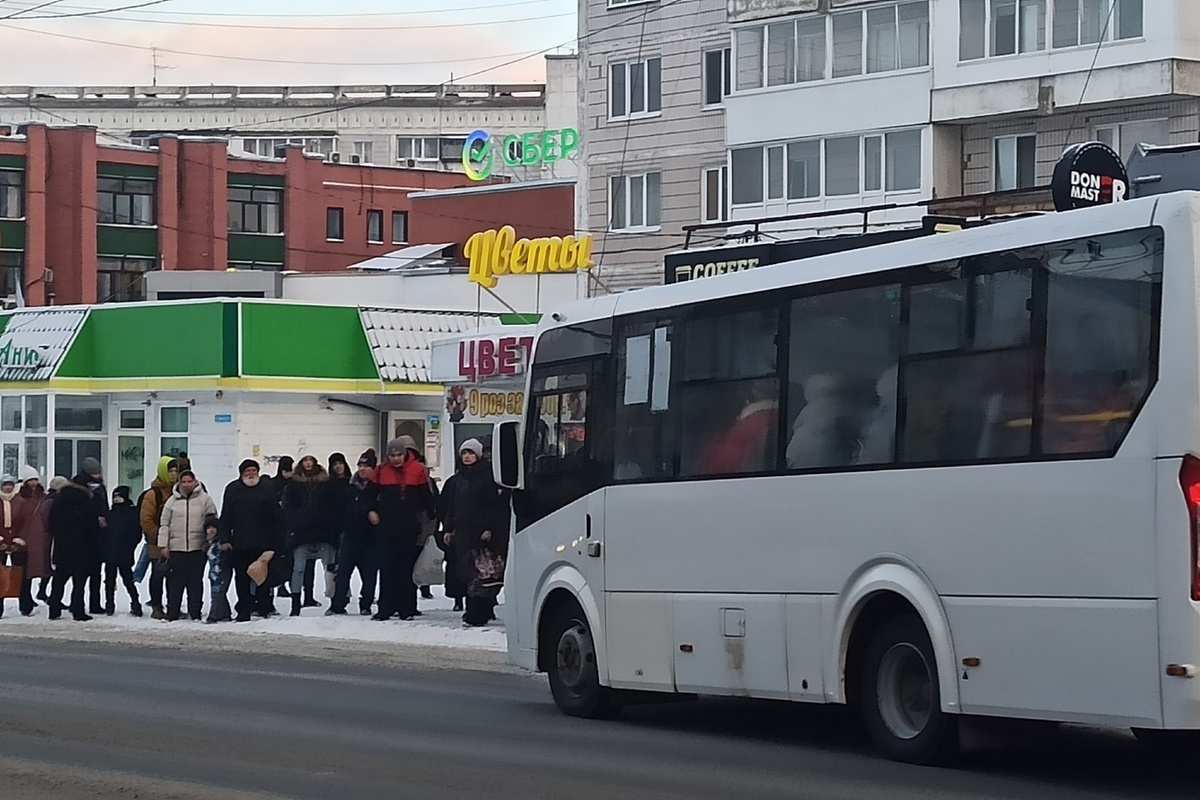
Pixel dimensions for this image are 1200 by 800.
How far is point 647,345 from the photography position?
42.5ft

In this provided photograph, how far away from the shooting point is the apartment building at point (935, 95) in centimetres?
3875

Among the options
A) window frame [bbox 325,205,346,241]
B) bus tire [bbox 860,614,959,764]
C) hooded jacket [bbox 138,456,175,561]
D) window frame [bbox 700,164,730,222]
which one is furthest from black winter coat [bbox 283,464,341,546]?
window frame [bbox 325,205,346,241]

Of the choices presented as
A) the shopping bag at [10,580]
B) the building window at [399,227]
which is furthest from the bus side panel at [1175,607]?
the building window at [399,227]

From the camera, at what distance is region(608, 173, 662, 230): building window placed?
5150 centimetres

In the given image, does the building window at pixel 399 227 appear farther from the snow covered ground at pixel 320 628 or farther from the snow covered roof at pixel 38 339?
the snow covered ground at pixel 320 628

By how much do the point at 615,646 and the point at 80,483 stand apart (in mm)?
12755

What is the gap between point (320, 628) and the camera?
70.0ft

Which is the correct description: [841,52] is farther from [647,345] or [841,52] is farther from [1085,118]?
[647,345]

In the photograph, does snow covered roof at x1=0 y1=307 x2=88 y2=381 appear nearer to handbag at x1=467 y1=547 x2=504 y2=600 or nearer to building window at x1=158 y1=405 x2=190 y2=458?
building window at x1=158 y1=405 x2=190 y2=458

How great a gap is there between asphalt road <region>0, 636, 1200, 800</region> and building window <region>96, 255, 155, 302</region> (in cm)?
5861

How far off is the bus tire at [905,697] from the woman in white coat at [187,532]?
12943 mm

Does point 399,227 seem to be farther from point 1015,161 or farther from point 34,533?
point 34,533

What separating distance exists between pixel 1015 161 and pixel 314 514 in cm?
2331

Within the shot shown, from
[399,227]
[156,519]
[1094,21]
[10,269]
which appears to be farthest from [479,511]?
[399,227]
